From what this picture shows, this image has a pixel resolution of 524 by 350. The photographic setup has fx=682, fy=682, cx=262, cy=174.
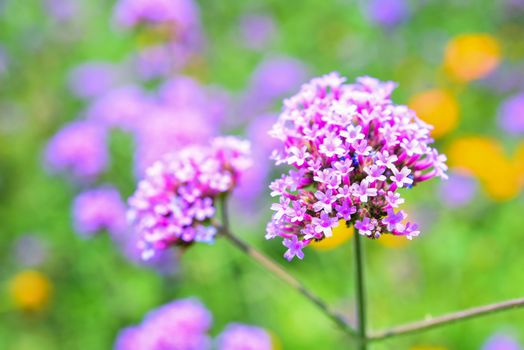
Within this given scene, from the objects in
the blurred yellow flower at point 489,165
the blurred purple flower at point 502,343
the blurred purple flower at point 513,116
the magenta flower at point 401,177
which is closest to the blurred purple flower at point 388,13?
the blurred purple flower at point 513,116

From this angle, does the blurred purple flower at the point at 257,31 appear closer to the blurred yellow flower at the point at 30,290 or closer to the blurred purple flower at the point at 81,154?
the blurred purple flower at the point at 81,154

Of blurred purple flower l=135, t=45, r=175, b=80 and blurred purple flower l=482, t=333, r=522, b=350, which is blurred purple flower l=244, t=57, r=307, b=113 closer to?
blurred purple flower l=135, t=45, r=175, b=80

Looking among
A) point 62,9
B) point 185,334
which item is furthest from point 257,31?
point 185,334

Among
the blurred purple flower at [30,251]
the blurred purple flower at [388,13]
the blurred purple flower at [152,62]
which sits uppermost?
the blurred purple flower at [388,13]

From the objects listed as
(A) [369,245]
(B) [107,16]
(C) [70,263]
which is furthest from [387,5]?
(B) [107,16]

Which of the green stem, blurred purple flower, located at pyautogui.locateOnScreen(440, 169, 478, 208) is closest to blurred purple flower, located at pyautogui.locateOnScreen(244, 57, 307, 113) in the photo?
blurred purple flower, located at pyautogui.locateOnScreen(440, 169, 478, 208)

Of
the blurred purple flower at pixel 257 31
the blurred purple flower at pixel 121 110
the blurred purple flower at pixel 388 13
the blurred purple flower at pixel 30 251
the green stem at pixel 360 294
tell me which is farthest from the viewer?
the blurred purple flower at pixel 257 31

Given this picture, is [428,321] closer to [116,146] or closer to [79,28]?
[116,146]
